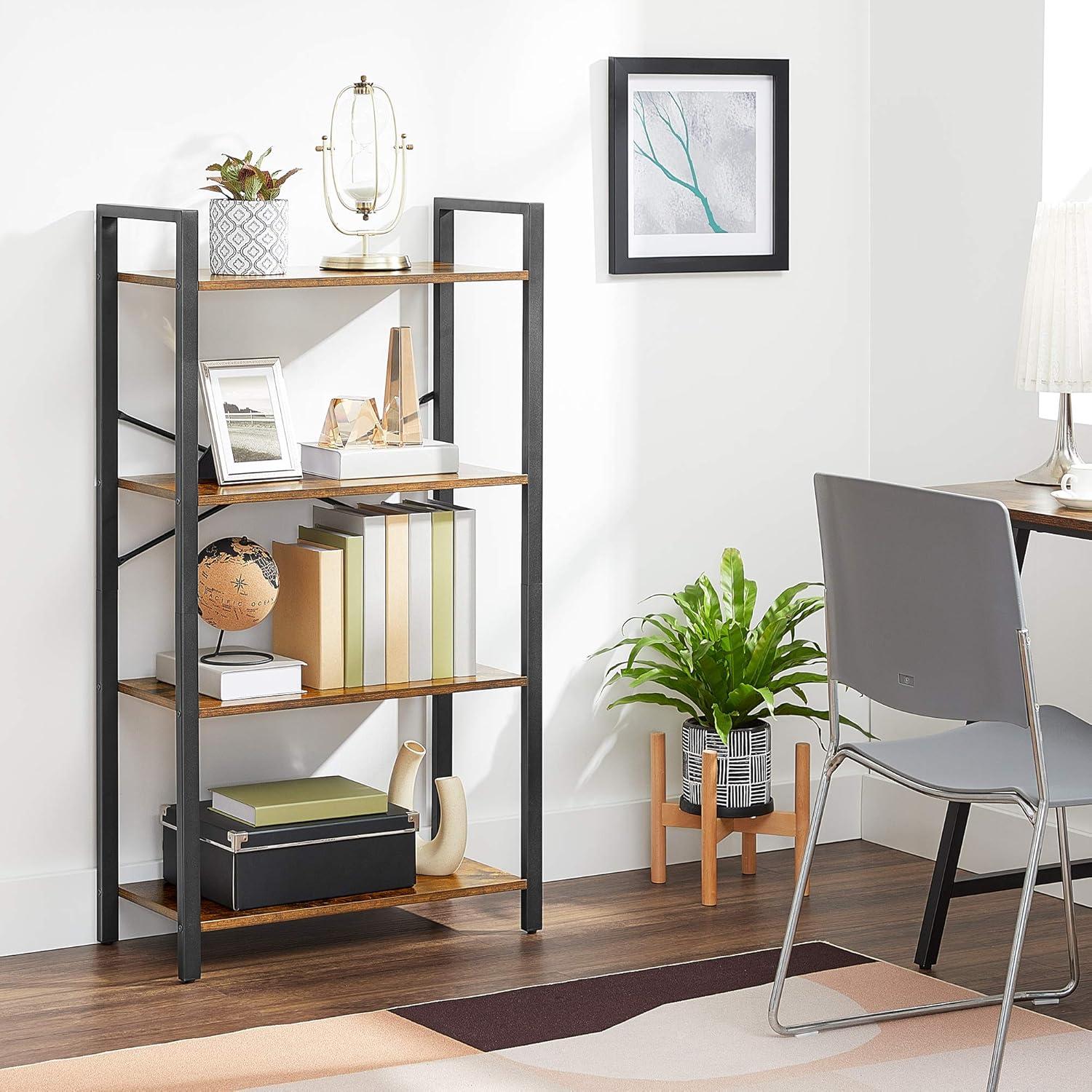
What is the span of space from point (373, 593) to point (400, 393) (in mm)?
368

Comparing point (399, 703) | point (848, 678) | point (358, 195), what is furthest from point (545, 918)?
point (358, 195)

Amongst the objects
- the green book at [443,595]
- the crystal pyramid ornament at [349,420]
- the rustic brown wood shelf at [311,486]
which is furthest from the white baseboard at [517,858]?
the crystal pyramid ornament at [349,420]

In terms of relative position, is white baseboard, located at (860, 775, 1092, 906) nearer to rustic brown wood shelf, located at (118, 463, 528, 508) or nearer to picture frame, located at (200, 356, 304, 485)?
rustic brown wood shelf, located at (118, 463, 528, 508)

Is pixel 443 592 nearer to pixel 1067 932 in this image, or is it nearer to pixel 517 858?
pixel 517 858

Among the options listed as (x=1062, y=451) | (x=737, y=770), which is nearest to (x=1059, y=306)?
(x=1062, y=451)

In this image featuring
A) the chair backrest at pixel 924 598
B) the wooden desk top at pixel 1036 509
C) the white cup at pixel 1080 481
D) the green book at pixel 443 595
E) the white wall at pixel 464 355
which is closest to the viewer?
the chair backrest at pixel 924 598

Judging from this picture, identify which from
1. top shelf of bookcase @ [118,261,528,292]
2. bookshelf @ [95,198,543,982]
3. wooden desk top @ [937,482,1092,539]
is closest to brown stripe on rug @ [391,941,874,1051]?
bookshelf @ [95,198,543,982]

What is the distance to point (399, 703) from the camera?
3.63 metres

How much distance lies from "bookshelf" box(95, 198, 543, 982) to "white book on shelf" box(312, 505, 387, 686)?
48mm

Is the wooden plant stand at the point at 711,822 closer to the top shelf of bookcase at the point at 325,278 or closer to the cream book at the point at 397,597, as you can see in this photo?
the cream book at the point at 397,597

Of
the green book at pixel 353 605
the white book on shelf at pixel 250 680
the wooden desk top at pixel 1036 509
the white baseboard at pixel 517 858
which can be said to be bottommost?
the white baseboard at pixel 517 858

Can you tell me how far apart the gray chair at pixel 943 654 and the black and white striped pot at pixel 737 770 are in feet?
2.65

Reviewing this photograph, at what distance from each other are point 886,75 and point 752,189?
1.37 feet

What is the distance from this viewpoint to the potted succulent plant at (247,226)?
10.3 feet
